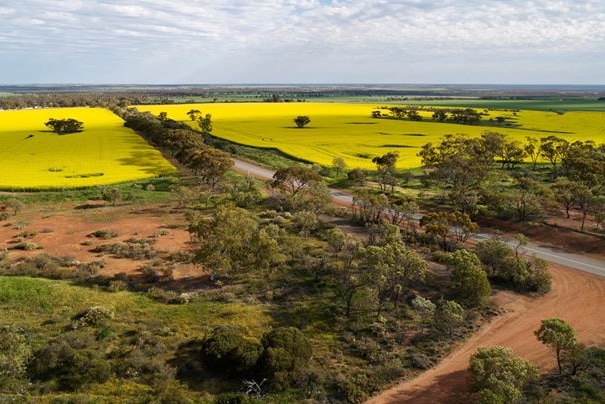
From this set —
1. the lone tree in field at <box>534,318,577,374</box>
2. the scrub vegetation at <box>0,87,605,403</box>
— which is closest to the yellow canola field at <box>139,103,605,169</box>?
the scrub vegetation at <box>0,87,605,403</box>

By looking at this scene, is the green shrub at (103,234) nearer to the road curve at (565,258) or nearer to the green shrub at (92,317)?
the green shrub at (92,317)

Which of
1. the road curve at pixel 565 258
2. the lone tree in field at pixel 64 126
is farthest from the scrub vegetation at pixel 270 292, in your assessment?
the lone tree in field at pixel 64 126

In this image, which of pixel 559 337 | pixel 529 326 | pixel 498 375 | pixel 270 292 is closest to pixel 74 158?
pixel 270 292

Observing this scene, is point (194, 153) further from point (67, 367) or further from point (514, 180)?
point (514, 180)

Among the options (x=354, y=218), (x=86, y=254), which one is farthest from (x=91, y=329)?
(x=354, y=218)

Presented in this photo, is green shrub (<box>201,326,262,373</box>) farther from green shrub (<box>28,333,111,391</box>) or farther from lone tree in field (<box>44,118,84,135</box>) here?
lone tree in field (<box>44,118,84,135</box>)
